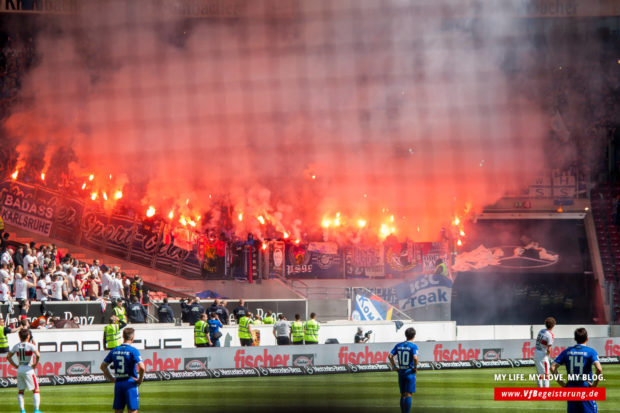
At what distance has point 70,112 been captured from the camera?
A: 13523 millimetres

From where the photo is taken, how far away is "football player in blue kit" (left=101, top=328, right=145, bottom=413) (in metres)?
6.62

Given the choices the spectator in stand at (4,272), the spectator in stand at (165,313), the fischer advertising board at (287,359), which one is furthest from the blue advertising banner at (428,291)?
the spectator in stand at (4,272)

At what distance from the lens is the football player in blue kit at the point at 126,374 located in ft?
21.7

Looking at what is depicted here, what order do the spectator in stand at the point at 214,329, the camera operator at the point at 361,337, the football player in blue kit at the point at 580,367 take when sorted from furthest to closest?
the camera operator at the point at 361,337 → the spectator in stand at the point at 214,329 → the football player in blue kit at the point at 580,367

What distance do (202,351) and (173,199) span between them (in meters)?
6.43

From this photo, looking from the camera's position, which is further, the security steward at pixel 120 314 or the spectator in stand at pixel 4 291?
the spectator in stand at pixel 4 291

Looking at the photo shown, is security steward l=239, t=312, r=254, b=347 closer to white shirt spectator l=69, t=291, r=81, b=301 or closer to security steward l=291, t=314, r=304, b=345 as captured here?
security steward l=291, t=314, r=304, b=345

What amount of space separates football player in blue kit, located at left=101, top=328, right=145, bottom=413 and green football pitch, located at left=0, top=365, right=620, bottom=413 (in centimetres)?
145

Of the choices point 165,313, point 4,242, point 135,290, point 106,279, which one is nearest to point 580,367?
point 165,313

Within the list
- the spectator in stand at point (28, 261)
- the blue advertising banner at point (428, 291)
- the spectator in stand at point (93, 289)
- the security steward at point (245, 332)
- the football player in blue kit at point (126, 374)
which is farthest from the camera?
the blue advertising banner at point (428, 291)

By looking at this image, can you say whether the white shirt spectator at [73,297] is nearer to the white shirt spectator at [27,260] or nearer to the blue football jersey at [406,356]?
Result: the white shirt spectator at [27,260]

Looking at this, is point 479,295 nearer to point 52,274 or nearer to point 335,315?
point 335,315

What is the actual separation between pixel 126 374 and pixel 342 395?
2.56 m

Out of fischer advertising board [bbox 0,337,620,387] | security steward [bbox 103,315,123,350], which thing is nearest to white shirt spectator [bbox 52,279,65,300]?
security steward [bbox 103,315,123,350]
